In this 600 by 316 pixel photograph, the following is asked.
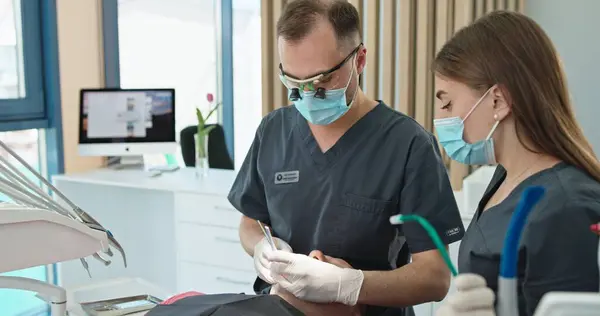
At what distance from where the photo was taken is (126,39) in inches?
161

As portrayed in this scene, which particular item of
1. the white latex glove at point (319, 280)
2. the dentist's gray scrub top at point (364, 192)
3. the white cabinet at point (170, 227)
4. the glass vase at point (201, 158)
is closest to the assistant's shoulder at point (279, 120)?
the dentist's gray scrub top at point (364, 192)

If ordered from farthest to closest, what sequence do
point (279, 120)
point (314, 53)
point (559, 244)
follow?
point (279, 120)
point (314, 53)
point (559, 244)

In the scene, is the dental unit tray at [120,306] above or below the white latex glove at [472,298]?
below

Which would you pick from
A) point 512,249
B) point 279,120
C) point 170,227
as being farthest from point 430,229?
point 170,227

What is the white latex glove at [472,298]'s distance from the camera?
0.72 m

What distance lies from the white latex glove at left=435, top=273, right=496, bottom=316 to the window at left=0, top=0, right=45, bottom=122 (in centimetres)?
301

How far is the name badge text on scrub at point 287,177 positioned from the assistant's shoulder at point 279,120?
0.15 m

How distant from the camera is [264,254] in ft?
4.94

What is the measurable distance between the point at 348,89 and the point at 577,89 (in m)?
2.47

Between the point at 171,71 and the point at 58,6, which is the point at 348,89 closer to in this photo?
the point at 58,6

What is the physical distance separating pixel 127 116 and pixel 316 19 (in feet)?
6.78

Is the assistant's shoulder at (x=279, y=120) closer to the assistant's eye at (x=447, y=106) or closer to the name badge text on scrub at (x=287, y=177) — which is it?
the name badge text on scrub at (x=287, y=177)

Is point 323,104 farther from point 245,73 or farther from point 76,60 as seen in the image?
point 245,73

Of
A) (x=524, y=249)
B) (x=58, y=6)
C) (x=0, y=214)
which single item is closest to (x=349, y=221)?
(x=524, y=249)
